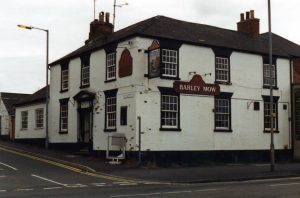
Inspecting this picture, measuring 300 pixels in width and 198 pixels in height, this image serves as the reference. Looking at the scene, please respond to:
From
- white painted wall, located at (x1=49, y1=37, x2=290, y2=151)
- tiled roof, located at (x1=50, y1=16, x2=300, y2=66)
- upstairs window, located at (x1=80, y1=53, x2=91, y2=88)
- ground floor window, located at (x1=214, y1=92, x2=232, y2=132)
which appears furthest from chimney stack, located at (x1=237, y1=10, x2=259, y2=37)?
upstairs window, located at (x1=80, y1=53, x2=91, y2=88)

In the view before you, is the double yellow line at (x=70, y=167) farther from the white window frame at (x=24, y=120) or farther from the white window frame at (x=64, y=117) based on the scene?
the white window frame at (x=24, y=120)

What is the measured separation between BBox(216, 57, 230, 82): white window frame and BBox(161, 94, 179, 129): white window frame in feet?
12.4

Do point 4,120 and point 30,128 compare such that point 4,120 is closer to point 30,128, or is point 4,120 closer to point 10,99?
point 10,99

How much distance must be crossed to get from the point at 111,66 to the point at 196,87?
5274mm

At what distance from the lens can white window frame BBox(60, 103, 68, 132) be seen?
110 ft

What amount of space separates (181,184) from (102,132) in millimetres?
11796

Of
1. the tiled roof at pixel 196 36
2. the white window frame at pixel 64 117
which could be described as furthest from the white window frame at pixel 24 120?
the white window frame at pixel 64 117

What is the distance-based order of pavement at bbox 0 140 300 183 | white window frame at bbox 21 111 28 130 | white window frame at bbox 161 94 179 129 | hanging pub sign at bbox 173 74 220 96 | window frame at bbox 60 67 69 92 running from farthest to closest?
white window frame at bbox 21 111 28 130 → window frame at bbox 60 67 69 92 → hanging pub sign at bbox 173 74 220 96 → white window frame at bbox 161 94 179 129 → pavement at bbox 0 140 300 183

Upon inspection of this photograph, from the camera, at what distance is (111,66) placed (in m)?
29.1

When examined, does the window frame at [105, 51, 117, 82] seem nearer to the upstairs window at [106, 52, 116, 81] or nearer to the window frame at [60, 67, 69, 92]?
the upstairs window at [106, 52, 116, 81]

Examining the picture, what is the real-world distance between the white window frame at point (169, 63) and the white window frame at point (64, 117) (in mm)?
9258

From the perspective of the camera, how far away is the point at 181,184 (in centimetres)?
1830

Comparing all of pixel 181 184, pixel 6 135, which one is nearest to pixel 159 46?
pixel 181 184

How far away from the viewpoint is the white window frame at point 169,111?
27297 millimetres
